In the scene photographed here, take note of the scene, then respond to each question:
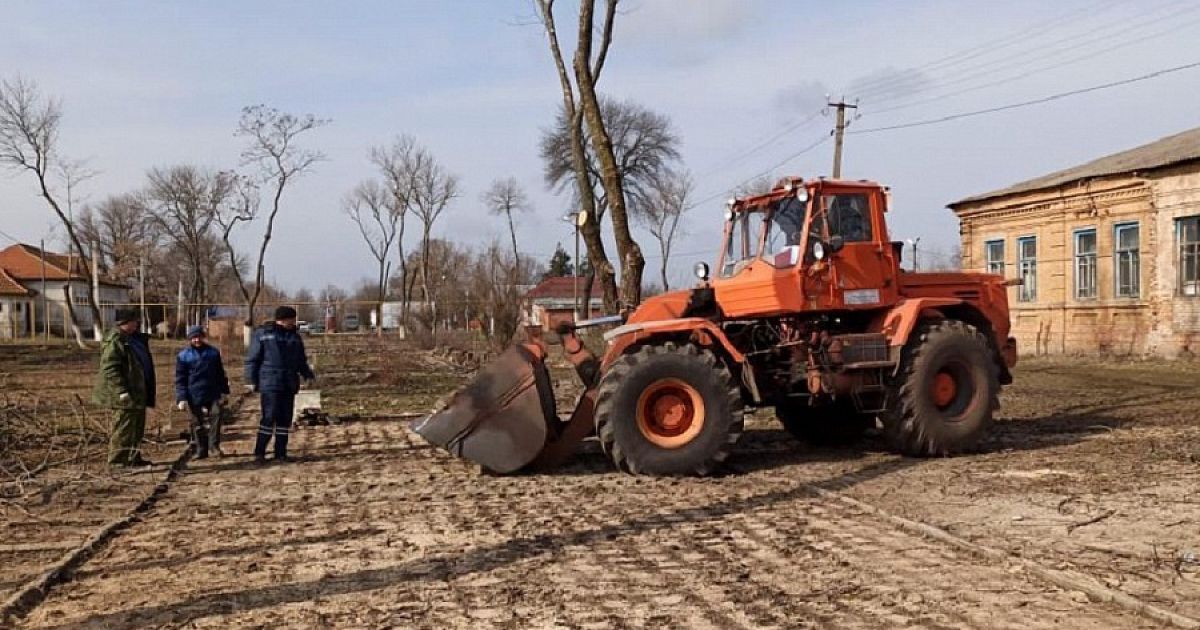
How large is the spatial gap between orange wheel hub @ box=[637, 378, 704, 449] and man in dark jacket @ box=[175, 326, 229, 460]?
4.89 m

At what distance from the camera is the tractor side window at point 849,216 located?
10188 mm

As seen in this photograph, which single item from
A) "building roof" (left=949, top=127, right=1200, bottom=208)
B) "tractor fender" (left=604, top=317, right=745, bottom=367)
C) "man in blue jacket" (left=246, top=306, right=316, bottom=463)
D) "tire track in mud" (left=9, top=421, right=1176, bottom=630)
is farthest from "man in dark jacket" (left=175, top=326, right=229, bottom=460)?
"building roof" (left=949, top=127, right=1200, bottom=208)

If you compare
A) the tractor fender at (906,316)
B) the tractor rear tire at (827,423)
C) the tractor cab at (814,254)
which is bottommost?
the tractor rear tire at (827,423)

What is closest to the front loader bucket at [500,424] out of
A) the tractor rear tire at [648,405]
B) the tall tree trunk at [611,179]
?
the tractor rear tire at [648,405]

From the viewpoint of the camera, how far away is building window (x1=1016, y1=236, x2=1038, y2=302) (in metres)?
29.0

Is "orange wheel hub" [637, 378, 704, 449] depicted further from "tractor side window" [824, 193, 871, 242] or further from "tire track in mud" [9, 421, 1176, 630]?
"tractor side window" [824, 193, 871, 242]

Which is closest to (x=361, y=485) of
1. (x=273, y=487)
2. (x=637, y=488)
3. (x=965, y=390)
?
(x=273, y=487)

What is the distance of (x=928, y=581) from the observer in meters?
5.86

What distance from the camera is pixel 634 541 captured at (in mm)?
6977

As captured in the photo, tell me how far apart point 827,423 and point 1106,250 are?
58.6 feet

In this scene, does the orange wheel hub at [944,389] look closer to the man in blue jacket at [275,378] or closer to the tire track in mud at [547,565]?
the tire track in mud at [547,565]

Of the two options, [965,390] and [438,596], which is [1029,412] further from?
[438,596]

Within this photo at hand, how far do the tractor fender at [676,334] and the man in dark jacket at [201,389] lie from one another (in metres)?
4.46

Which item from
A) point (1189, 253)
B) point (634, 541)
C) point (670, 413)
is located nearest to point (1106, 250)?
point (1189, 253)
